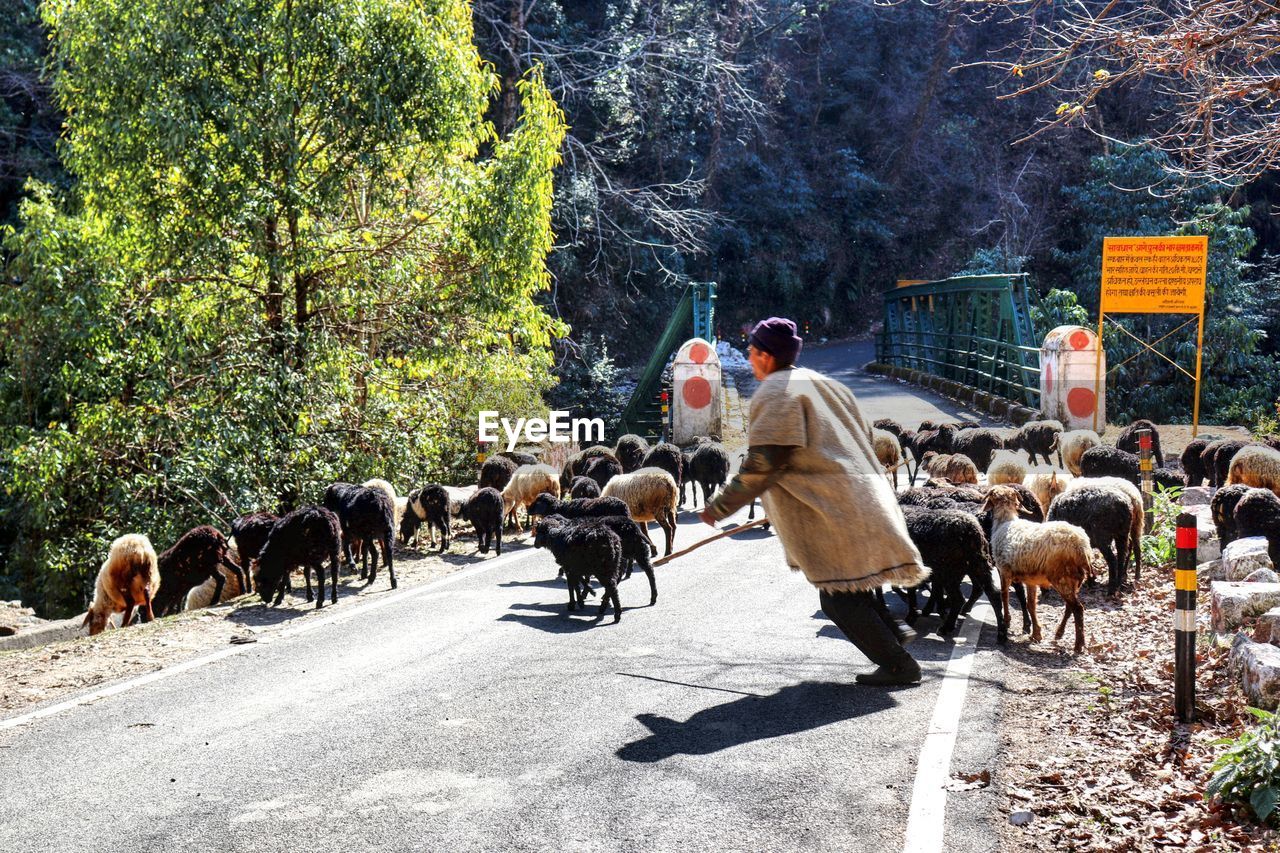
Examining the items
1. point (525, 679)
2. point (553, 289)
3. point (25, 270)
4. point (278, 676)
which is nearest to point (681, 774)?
point (525, 679)

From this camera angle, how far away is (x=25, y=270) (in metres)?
14.7

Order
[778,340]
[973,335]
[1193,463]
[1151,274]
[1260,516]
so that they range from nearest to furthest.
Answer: [778,340]
[1260,516]
[1193,463]
[1151,274]
[973,335]

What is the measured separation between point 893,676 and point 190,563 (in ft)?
23.0

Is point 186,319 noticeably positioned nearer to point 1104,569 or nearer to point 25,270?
point 25,270

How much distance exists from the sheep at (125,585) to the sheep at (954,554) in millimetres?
6799

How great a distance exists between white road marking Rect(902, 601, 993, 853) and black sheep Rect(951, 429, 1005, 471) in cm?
865

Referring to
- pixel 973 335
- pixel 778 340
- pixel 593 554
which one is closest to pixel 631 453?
pixel 593 554

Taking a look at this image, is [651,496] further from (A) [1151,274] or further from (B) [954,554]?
(A) [1151,274]

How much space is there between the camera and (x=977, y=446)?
625 inches

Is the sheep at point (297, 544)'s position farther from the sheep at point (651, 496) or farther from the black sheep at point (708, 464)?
the black sheep at point (708, 464)

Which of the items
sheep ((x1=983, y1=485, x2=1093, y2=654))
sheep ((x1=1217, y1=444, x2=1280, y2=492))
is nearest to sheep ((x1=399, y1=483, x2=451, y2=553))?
sheep ((x1=983, y1=485, x2=1093, y2=654))

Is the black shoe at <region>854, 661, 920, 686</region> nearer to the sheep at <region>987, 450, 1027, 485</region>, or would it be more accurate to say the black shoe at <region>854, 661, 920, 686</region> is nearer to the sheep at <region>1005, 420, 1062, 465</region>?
the sheep at <region>987, 450, 1027, 485</region>

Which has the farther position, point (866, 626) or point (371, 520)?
point (371, 520)

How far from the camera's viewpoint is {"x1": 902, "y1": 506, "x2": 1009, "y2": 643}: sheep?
774 centimetres
